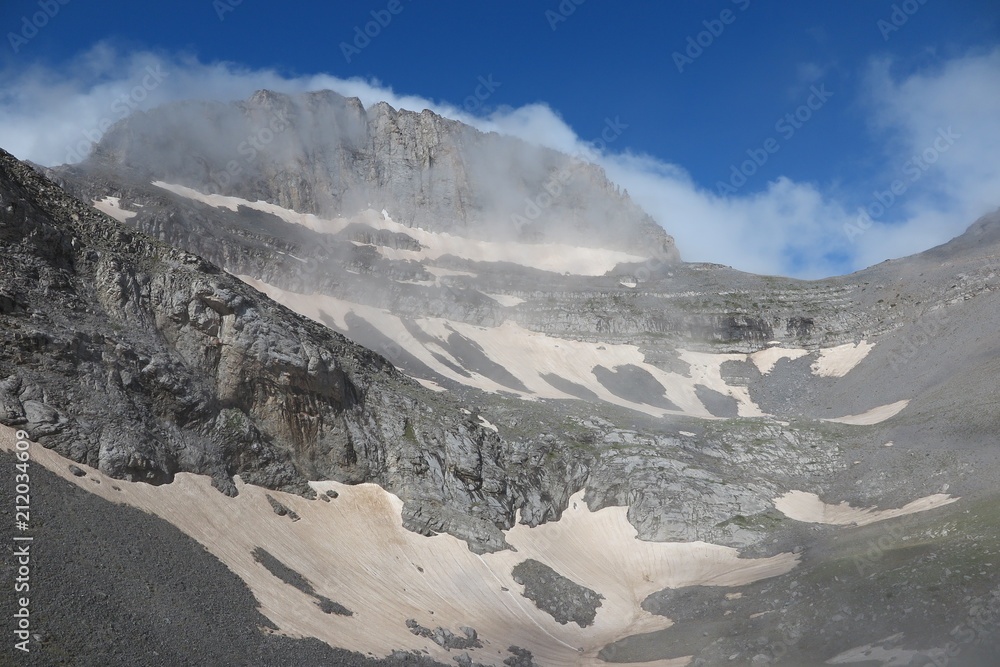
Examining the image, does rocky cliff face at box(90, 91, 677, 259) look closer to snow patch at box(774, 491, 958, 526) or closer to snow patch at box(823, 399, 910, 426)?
snow patch at box(823, 399, 910, 426)

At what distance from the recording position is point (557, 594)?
155ft

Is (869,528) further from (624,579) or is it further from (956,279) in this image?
(956,279)

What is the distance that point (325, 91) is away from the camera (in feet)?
613

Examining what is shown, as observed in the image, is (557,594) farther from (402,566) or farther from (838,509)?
(838,509)

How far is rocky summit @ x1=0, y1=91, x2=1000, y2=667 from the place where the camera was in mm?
29938

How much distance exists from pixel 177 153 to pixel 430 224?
61.7m

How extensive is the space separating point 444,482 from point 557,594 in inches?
478

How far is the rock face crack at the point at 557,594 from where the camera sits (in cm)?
4562

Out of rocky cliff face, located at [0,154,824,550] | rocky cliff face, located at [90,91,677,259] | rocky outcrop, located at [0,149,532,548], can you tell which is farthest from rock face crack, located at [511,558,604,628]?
rocky cliff face, located at [90,91,677,259]

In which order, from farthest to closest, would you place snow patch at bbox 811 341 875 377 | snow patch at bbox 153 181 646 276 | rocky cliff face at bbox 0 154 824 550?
1. snow patch at bbox 153 181 646 276
2. snow patch at bbox 811 341 875 377
3. rocky cliff face at bbox 0 154 824 550

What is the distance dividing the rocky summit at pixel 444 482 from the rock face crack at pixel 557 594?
0.68ft

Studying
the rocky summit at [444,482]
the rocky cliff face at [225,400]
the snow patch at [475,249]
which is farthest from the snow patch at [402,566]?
the snow patch at [475,249]

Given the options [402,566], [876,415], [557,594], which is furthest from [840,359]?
[402,566]

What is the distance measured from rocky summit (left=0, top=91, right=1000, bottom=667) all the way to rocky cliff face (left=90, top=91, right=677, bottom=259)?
50.5 meters
